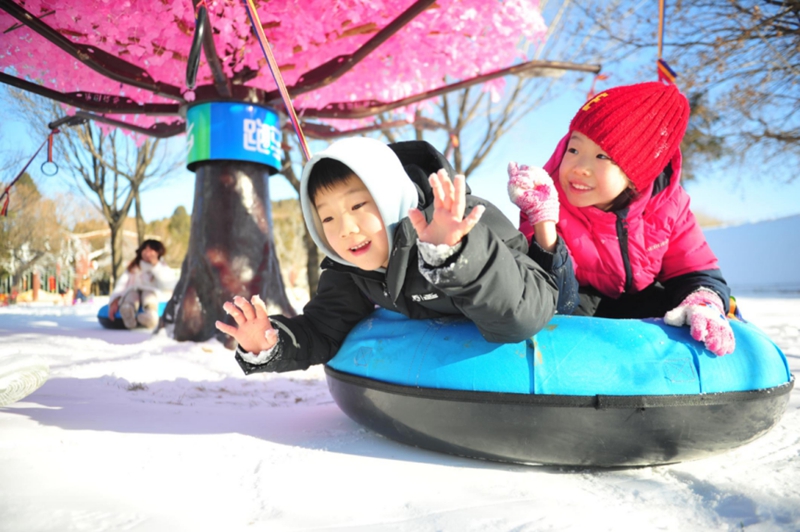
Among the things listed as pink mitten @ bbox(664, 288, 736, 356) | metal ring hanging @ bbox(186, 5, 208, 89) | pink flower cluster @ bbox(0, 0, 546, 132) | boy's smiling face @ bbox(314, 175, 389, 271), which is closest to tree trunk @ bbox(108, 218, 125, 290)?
pink flower cluster @ bbox(0, 0, 546, 132)

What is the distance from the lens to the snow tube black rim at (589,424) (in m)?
1.50

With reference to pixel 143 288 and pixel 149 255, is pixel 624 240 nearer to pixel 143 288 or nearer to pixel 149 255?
pixel 143 288

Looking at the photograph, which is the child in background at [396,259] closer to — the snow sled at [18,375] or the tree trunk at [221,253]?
the snow sled at [18,375]

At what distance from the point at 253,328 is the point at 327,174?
1.98ft

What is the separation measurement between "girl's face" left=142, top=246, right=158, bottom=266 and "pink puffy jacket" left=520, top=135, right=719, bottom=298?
521 centimetres

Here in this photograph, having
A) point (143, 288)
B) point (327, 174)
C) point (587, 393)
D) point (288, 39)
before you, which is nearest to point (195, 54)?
point (327, 174)

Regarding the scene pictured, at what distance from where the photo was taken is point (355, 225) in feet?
5.38

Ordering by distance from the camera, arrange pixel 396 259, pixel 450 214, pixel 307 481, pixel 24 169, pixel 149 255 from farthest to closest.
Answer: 1. pixel 149 255
2. pixel 24 169
3. pixel 396 259
4. pixel 307 481
5. pixel 450 214

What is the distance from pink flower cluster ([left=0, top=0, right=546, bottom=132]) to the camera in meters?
3.58

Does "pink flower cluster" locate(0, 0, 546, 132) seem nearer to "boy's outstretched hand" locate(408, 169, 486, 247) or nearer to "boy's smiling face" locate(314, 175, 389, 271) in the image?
"boy's smiling face" locate(314, 175, 389, 271)

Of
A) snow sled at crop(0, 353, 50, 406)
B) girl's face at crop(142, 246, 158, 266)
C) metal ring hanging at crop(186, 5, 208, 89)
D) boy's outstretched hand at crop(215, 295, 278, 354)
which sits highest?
metal ring hanging at crop(186, 5, 208, 89)

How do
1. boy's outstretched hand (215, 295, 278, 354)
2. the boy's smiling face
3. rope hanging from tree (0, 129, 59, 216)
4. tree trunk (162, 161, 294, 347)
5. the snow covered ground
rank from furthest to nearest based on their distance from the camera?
tree trunk (162, 161, 294, 347) → rope hanging from tree (0, 129, 59, 216) → boy's outstretched hand (215, 295, 278, 354) → the boy's smiling face → the snow covered ground

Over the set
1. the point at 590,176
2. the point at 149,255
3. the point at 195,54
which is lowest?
the point at 149,255

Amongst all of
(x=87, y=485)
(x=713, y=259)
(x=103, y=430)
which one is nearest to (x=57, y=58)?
(x=103, y=430)
